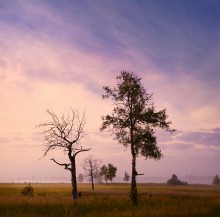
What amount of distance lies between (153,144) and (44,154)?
937cm

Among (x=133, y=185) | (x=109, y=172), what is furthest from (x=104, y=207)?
(x=109, y=172)

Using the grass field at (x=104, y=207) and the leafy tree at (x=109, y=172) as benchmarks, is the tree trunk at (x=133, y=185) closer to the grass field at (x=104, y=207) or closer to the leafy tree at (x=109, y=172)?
the grass field at (x=104, y=207)

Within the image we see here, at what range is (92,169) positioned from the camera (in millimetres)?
80625

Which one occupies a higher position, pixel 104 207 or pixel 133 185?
pixel 133 185

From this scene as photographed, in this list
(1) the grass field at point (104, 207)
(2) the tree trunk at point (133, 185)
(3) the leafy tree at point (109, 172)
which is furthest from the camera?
(3) the leafy tree at point (109, 172)

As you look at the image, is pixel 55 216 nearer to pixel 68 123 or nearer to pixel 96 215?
pixel 96 215

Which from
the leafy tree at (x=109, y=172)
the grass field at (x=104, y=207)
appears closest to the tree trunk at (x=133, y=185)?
the grass field at (x=104, y=207)

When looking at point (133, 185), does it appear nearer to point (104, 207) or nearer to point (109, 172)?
point (104, 207)

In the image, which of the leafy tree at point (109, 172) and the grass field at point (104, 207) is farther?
the leafy tree at point (109, 172)

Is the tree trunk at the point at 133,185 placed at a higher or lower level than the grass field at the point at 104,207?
higher

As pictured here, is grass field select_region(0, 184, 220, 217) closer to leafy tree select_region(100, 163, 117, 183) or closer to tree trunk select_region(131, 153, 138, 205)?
tree trunk select_region(131, 153, 138, 205)

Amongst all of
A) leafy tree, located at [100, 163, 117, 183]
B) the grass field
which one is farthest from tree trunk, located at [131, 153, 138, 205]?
leafy tree, located at [100, 163, 117, 183]

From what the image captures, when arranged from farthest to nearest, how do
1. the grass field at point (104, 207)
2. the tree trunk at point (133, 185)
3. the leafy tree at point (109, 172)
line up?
the leafy tree at point (109, 172) < the tree trunk at point (133, 185) < the grass field at point (104, 207)

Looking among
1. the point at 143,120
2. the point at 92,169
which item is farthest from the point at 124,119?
the point at 92,169
